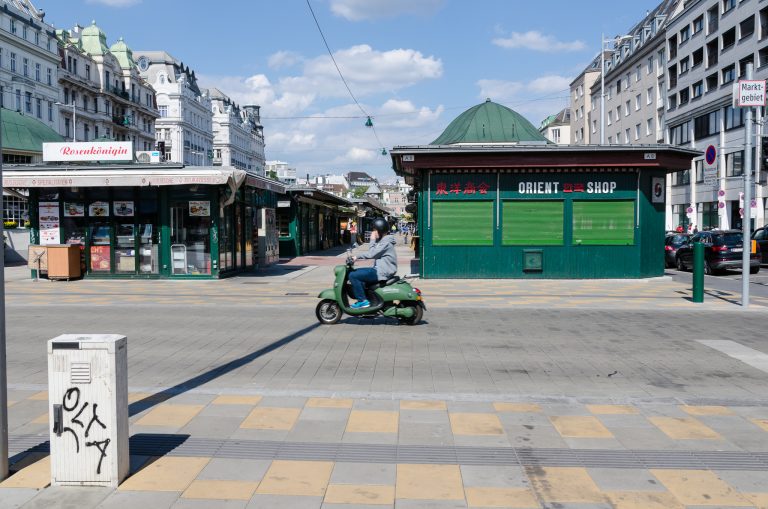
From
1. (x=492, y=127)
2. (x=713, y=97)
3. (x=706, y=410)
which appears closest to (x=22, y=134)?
(x=492, y=127)

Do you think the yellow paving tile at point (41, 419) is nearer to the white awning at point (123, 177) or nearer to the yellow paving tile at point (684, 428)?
A: the yellow paving tile at point (684, 428)

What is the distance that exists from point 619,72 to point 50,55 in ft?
176

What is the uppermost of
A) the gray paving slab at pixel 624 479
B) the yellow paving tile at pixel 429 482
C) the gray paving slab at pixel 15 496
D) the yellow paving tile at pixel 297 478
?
the gray paving slab at pixel 15 496

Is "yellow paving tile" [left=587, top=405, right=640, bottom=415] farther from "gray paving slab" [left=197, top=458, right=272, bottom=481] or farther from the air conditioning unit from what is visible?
the air conditioning unit

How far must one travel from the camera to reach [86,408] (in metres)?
4.07

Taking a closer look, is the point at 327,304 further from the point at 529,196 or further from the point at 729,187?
the point at 729,187

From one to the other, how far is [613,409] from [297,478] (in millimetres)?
3146

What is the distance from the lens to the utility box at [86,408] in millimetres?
4031

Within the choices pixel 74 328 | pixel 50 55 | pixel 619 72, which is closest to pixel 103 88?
pixel 50 55

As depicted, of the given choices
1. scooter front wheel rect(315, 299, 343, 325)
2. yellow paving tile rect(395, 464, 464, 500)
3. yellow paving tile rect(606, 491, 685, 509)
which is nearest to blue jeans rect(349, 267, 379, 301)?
scooter front wheel rect(315, 299, 343, 325)

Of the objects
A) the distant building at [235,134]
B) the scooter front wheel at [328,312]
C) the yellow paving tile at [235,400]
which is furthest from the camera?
the distant building at [235,134]

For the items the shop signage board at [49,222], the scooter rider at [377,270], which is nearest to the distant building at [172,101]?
the shop signage board at [49,222]

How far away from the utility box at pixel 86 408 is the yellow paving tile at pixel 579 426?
11.0 feet

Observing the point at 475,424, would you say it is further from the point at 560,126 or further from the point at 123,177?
the point at 560,126
